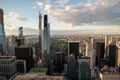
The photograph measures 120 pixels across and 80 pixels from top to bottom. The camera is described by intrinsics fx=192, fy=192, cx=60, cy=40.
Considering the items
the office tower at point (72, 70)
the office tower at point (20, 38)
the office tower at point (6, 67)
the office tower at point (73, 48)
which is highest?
the office tower at point (20, 38)

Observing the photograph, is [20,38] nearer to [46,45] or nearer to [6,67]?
[46,45]

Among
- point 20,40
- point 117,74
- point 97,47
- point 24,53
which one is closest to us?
point 117,74

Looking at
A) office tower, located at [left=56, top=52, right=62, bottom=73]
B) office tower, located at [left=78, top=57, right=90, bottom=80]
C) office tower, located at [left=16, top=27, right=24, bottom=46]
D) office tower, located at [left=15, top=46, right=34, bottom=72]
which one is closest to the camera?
office tower, located at [left=78, top=57, right=90, bottom=80]

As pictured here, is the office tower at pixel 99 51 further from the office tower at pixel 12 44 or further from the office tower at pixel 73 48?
the office tower at pixel 12 44

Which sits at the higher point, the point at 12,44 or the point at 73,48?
the point at 12,44

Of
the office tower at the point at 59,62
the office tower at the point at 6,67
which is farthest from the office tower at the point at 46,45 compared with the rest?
the office tower at the point at 6,67

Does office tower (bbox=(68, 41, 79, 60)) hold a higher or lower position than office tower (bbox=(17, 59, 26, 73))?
higher

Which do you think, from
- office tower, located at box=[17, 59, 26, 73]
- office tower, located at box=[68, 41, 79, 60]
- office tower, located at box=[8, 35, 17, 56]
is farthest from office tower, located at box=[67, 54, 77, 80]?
office tower, located at box=[8, 35, 17, 56]

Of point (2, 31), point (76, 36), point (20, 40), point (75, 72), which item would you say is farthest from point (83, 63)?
point (76, 36)

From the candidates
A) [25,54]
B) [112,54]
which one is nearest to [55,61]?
[25,54]

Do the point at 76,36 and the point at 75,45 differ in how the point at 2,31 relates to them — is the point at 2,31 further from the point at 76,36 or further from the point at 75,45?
the point at 76,36

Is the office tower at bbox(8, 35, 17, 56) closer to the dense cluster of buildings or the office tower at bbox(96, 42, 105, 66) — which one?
the dense cluster of buildings
